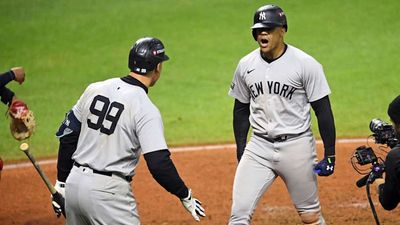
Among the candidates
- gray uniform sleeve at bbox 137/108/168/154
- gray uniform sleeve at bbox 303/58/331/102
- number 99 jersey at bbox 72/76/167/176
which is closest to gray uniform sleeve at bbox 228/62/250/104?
gray uniform sleeve at bbox 303/58/331/102

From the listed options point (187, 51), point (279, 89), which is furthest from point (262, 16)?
point (187, 51)

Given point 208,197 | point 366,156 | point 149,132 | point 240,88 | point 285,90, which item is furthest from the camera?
point 208,197

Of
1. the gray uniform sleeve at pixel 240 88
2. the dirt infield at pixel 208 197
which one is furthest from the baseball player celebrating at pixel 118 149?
the dirt infield at pixel 208 197

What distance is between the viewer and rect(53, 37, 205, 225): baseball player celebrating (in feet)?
19.0

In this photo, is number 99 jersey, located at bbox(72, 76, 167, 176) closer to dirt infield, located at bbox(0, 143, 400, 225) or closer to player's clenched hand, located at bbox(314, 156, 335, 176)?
player's clenched hand, located at bbox(314, 156, 335, 176)

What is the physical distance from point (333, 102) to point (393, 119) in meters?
7.83

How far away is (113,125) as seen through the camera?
581 cm

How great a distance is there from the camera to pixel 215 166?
10742mm

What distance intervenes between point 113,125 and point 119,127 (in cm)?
4

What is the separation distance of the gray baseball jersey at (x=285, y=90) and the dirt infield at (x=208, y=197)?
5.79 feet

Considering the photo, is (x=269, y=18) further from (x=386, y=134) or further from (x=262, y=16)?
(x=386, y=134)

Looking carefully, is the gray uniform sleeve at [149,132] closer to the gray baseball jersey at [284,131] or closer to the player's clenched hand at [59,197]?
the player's clenched hand at [59,197]

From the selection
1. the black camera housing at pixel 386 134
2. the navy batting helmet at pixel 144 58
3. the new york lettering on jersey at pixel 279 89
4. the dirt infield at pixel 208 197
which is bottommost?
the dirt infield at pixel 208 197

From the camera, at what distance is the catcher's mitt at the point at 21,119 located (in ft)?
24.6
